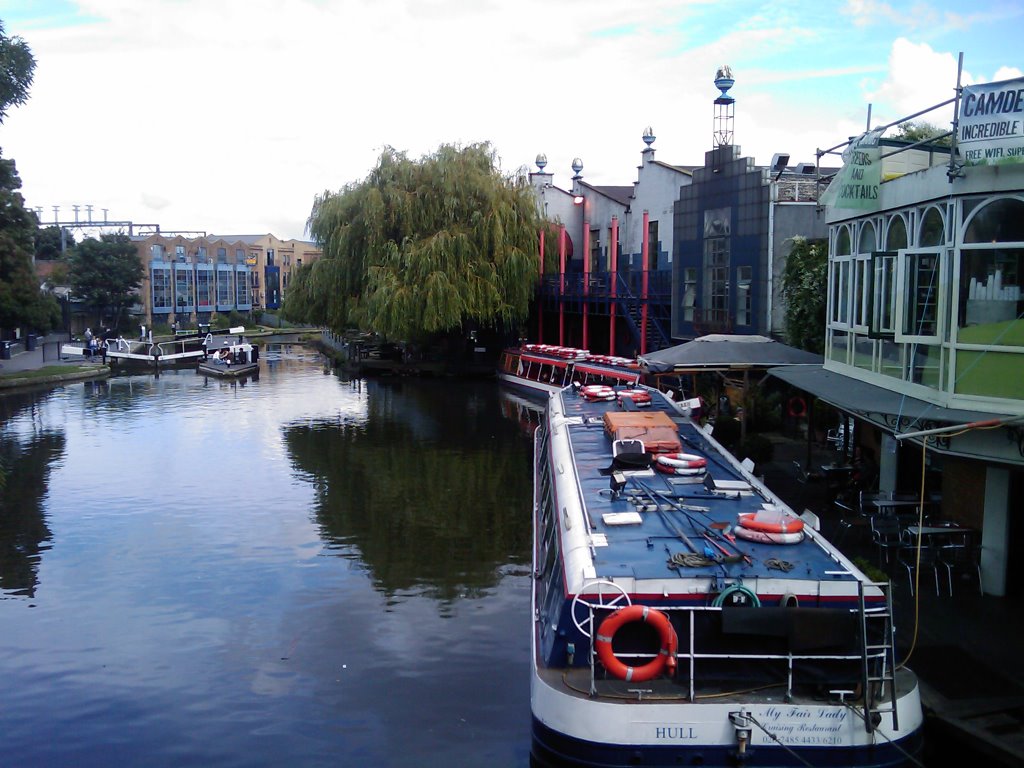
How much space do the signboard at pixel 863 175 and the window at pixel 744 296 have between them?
12.7 m

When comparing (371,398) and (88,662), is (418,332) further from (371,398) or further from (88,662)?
(88,662)

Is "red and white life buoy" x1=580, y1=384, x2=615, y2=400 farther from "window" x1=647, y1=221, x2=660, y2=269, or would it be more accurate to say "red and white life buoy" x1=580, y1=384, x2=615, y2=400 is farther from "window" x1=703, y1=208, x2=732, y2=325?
"window" x1=647, y1=221, x2=660, y2=269

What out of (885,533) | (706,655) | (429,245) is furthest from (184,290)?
(706,655)

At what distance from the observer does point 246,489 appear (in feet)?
65.1

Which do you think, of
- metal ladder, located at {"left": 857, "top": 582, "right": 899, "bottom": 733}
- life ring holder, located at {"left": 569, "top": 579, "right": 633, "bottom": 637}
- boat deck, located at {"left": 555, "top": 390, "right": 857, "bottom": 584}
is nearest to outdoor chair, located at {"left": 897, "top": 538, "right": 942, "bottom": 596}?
boat deck, located at {"left": 555, "top": 390, "right": 857, "bottom": 584}

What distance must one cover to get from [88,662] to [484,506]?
28.8 feet

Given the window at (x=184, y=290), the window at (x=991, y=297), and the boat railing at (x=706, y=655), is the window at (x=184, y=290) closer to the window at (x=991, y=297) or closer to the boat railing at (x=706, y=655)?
the window at (x=991, y=297)

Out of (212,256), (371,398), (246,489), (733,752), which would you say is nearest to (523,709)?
(733,752)

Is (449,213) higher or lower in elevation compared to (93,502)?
higher

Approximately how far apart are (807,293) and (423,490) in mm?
9480

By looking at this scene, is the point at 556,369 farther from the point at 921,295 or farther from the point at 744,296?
the point at 921,295

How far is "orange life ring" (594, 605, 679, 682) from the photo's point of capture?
7.51 m

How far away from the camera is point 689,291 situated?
94.5 ft

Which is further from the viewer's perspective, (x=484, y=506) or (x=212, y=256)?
(x=212, y=256)
